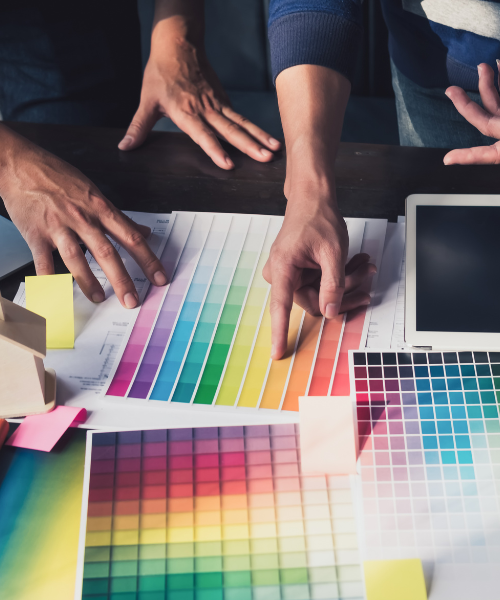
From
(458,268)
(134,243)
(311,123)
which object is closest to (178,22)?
(311,123)

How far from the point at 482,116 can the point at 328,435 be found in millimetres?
695

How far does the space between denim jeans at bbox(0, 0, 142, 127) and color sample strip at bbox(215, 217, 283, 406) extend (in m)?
Answer: 0.74

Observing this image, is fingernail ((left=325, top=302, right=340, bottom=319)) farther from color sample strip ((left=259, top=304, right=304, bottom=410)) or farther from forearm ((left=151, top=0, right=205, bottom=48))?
forearm ((left=151, top=0, right=205, bottom=48))

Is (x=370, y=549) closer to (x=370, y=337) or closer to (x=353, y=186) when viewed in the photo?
(x=370, y=337)

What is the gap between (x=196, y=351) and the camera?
704 mm

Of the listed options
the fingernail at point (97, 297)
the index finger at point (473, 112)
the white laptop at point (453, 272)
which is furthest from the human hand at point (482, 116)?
the fingernail at point (97, 297)

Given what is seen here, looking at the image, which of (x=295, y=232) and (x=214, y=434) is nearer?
(x=214, y=434)

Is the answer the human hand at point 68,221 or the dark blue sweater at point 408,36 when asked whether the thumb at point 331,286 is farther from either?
the dark blue sweater at point 408,36

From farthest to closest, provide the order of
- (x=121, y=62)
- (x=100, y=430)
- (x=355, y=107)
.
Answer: (x=355, y=107), (x=121, y=62), (x=100, y=430)

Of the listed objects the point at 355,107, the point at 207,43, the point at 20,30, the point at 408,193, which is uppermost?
the point at 20,30

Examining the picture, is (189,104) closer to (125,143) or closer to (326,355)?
(125,143)

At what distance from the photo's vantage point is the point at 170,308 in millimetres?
756

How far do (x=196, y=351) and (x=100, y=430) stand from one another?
160 mm

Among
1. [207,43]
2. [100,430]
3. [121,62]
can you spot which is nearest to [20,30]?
[121,62]
